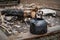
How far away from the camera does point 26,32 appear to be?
3.06 meters

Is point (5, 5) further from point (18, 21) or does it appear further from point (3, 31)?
point (3, 31)

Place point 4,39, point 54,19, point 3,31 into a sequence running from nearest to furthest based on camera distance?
point 4,39 < point 3,31 < point 54,19

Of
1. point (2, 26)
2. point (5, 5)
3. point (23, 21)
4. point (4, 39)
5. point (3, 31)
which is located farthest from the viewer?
point (5, 5)

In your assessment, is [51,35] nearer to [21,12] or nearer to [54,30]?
[54,30]

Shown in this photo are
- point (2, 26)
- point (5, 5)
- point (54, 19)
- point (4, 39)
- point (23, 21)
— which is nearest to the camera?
point (4, 39)

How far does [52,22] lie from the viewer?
3.78m

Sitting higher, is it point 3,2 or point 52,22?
point 3,2

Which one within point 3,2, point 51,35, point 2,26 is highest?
point 3,2

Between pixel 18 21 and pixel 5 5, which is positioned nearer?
pixel 18 21

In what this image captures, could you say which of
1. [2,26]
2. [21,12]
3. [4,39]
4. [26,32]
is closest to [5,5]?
[21,12]

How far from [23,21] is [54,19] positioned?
939 millimetres

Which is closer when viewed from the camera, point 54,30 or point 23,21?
point 54,30

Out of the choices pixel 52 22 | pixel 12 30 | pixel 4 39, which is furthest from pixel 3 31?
pixel 52 22

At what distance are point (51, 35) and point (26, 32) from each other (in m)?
0.55
